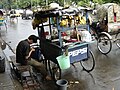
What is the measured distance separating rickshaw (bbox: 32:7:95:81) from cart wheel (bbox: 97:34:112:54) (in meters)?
2.17

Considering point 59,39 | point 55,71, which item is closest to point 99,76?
point 55,71

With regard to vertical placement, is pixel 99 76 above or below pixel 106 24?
below

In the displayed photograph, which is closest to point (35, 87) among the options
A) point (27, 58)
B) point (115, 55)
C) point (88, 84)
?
point (27, 58)

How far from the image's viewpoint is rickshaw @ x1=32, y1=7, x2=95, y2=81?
603cm

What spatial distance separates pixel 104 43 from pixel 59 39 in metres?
3.77

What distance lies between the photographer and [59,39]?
6.17m

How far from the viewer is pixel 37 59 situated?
7750mm

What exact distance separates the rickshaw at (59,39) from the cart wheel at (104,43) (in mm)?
2165

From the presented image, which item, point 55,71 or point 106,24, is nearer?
point 55,71

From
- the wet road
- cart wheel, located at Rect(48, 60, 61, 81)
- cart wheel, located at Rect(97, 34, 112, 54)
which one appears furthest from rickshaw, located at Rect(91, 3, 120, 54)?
cart wheel, located at Rect(48, 60, 61, 81)

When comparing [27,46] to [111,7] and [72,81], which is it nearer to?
[72,81]

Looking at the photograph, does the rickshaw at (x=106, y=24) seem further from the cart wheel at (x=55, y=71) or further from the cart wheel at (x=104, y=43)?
the cart wheel at (x=55, y=71)

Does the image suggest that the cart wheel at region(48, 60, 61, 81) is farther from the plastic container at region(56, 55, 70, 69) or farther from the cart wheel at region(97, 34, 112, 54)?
the cart wheel at region(97, 34, 112, 54)

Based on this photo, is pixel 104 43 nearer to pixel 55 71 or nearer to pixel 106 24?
pixel 106 24
